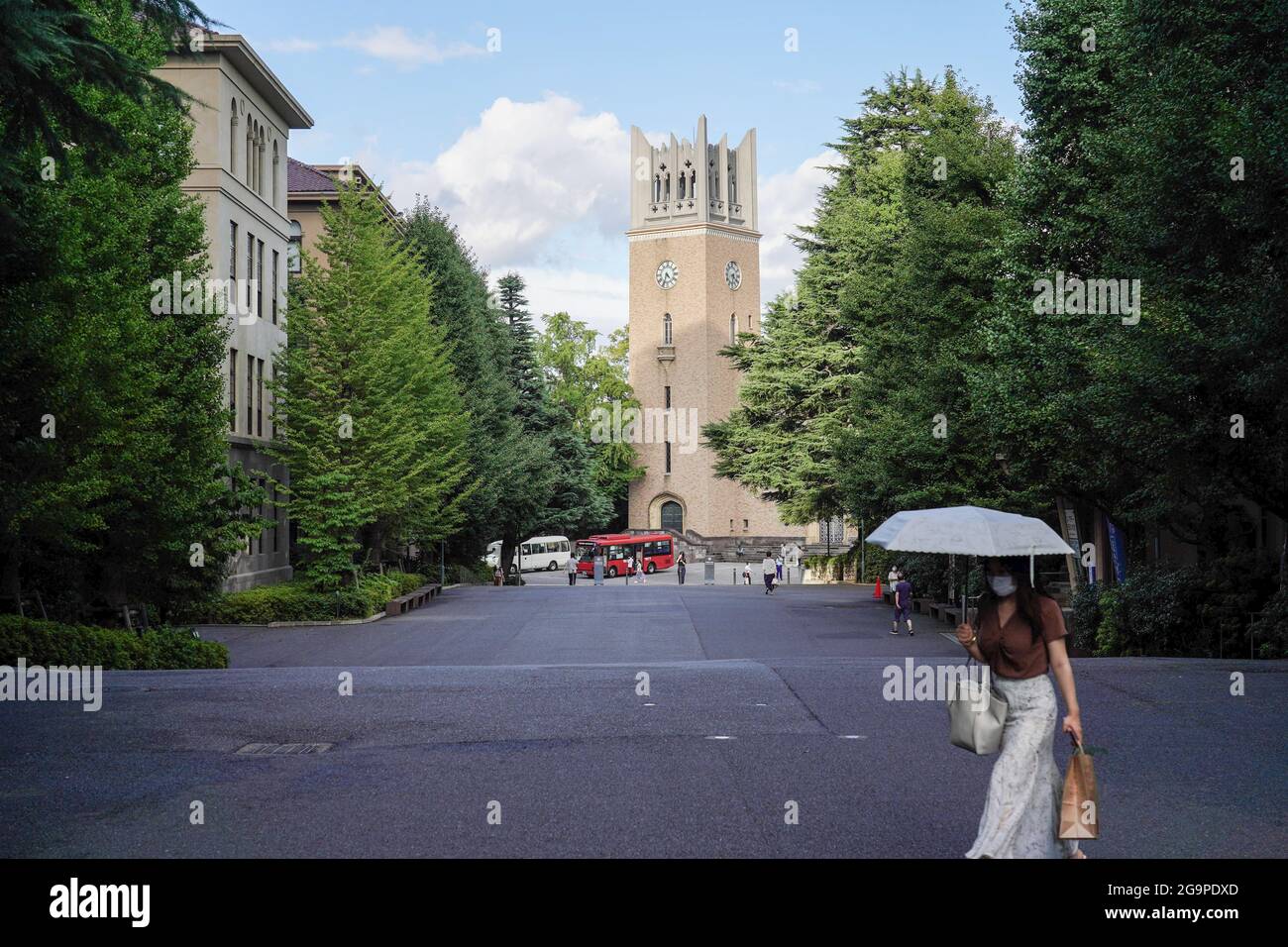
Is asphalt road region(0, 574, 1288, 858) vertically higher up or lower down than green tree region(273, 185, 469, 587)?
lower down

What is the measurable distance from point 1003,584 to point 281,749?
738 centimetres

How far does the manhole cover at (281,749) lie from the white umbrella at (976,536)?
6482 mm

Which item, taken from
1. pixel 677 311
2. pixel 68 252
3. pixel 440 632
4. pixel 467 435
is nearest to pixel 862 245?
pixel 467 435

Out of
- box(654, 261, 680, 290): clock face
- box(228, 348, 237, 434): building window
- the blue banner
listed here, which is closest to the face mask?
the blue banner

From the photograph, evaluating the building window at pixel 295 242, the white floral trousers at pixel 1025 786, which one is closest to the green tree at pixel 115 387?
the white floral trousers at pixel 1025 786

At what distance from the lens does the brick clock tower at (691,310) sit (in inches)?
3922

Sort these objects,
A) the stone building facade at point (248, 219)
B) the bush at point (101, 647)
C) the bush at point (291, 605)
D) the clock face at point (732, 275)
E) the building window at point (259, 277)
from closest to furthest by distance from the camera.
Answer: the bush at point (101, 647), the bush at point (291, 605), the stone building facade at point (248, 219), the building window at point (259, 277), the clock face at point (732, 275)

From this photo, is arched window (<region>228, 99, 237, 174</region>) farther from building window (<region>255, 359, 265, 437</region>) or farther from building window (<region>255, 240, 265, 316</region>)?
building window (<region>255, 359, 265, 437</region>)

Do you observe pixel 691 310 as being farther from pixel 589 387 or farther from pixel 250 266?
pixel 250 266

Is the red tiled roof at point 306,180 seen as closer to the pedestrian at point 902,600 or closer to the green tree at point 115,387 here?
the green tree at point 115,387

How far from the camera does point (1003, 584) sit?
25.2 ft

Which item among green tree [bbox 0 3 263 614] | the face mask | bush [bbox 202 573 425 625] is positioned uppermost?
green tree [bbox 0 3 263 614]

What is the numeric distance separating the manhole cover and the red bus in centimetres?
6534

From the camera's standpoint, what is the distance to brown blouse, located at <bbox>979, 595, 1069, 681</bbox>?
24.7 ft
